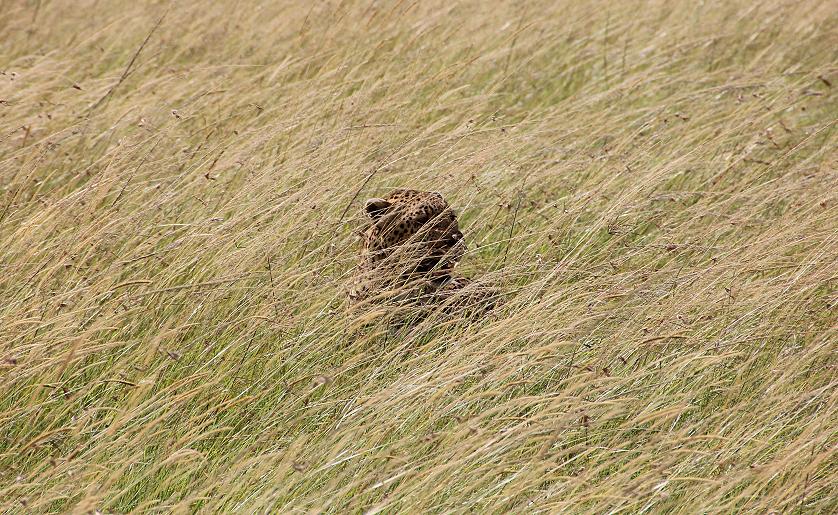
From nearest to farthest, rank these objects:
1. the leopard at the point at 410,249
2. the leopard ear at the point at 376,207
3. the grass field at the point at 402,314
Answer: the grass field at the point at 402,314 < the leopard at the point at 410,249 < the leopard ear at the point at 376,207

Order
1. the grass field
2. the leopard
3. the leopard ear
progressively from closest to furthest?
the grass field → the leopard → the leopard ear

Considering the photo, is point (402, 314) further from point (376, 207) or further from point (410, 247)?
point (376, 207)

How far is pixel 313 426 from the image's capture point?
2834mm

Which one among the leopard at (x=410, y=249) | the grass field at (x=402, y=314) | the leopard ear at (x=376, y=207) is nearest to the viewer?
the grass field at (x=402, y=314)

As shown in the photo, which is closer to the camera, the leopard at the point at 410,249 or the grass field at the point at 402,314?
the grass field at the point at 402,314

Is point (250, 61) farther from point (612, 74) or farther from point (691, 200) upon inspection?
point (691, 200)

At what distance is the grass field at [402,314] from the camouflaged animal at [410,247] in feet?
0.30

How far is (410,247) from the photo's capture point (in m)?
3.30

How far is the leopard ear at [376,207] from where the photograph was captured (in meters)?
3.38

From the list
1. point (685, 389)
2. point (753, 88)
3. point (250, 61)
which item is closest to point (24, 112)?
point (250, 61)

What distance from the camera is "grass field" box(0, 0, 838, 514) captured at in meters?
2.55

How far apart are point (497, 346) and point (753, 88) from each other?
3.05 meters

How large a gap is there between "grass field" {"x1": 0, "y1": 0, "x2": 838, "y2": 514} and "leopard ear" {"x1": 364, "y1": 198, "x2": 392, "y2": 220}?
6cm

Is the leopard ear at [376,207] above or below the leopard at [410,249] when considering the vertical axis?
above
